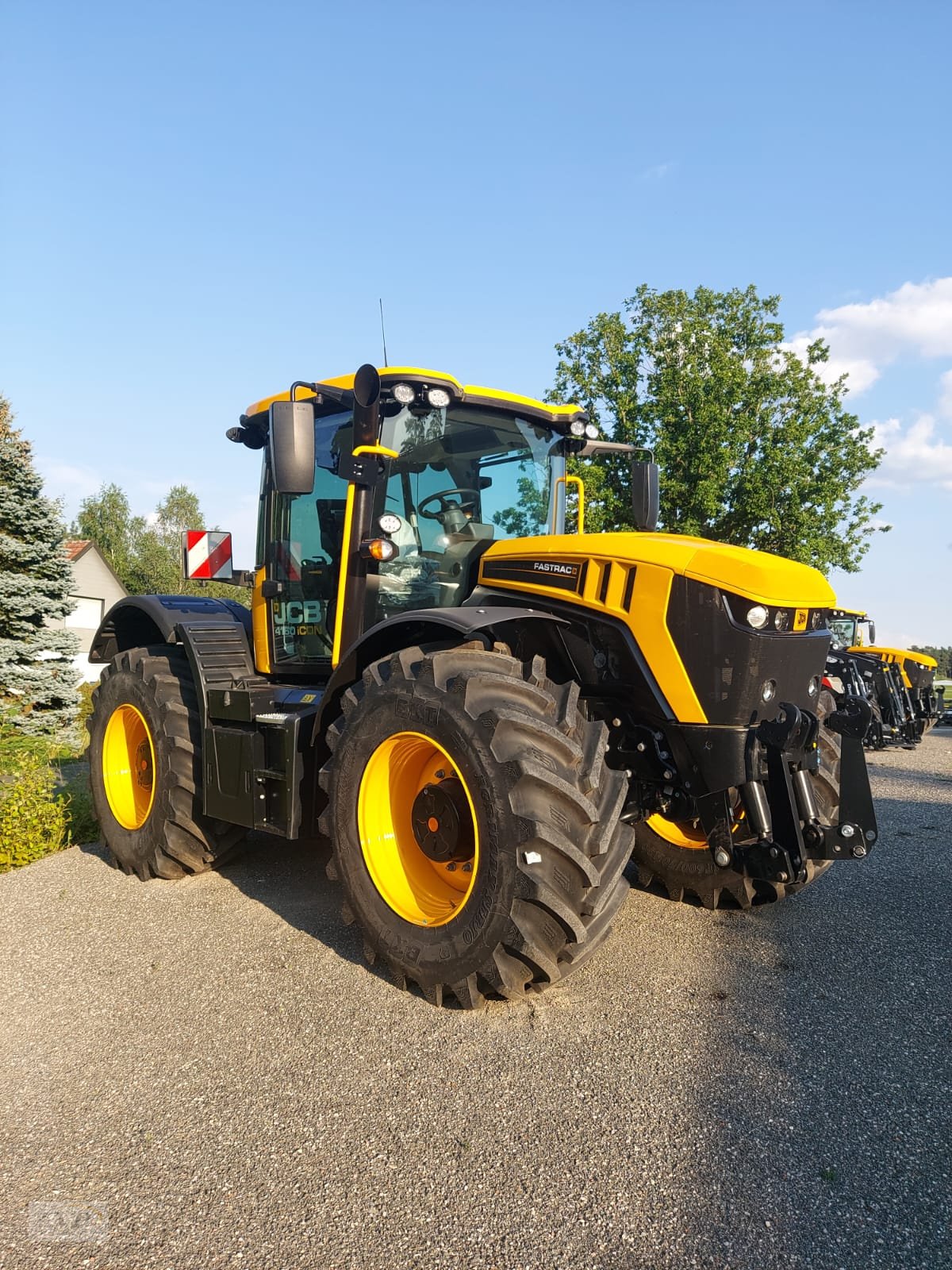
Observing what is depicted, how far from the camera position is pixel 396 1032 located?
3.02 m

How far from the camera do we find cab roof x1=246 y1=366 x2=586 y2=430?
3988mm

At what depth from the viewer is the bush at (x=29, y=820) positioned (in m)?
5.79

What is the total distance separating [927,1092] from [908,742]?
11951 mm

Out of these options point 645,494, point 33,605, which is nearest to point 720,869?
point 645,494

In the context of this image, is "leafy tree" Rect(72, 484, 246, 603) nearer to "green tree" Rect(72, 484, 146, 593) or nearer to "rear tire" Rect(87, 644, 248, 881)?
"green tree" Rect(72, 484, 146, 593)

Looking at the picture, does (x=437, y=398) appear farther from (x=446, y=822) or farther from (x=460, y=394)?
(x=446, y=822)

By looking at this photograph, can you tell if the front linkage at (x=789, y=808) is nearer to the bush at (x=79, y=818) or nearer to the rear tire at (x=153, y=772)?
the rear tire at (x=153, y=772)

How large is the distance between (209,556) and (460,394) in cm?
257

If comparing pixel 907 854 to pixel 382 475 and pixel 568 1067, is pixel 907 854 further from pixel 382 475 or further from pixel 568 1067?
pixel 382 475

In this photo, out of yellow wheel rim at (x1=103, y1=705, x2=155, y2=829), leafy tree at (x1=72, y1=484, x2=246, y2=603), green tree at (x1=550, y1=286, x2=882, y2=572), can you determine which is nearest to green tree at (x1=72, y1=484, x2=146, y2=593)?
leafy tree at (x1=72, y1=484, x2=246, y2=603)

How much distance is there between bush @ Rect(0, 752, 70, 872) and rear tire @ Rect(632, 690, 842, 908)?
4151mm

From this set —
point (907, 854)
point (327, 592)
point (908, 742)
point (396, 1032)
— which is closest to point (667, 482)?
point (908, 742)

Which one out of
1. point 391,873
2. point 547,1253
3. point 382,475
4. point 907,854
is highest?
point 382,475

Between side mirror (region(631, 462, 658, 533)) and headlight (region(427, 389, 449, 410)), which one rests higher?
headlight (region(427, 389, 449, 410))
